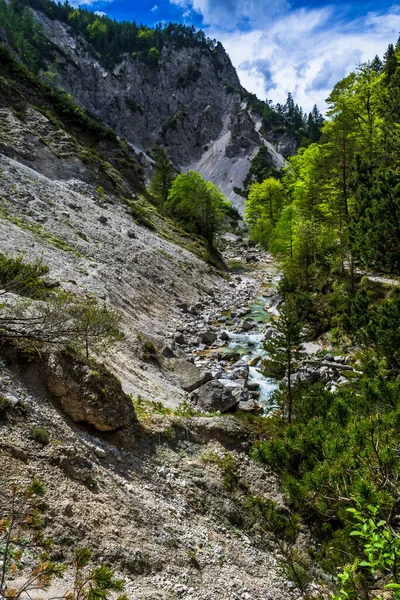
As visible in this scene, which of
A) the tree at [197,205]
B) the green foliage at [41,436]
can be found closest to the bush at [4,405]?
the green foliage at [41,436]

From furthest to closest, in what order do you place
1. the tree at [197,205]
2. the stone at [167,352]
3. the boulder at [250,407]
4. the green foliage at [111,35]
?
1. the green foliage at [111,35]
2. the tree at [197,205]
3. the stone at [167,352]
4. the boulder at [250,407]

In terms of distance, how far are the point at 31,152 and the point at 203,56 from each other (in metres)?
183

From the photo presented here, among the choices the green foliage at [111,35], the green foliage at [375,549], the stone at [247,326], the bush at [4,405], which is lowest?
the stone at [247,326]

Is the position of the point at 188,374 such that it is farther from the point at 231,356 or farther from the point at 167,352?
the point at 231,356

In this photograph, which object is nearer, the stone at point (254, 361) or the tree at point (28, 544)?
the tree at point (28, 544)

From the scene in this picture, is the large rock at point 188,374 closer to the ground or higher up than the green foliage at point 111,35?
closer to the ground

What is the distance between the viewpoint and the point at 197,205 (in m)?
50.8

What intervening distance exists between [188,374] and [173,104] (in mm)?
171893

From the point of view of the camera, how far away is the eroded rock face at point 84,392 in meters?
9.06

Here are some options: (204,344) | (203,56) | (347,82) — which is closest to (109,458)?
(204,344)

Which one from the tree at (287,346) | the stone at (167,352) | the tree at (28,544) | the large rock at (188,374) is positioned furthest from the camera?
the stone at (167,352)

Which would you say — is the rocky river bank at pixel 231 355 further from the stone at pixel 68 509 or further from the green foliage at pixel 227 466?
the stone at pixel 68 509

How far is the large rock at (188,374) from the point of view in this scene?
1686 cm

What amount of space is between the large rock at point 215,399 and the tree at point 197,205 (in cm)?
3778
